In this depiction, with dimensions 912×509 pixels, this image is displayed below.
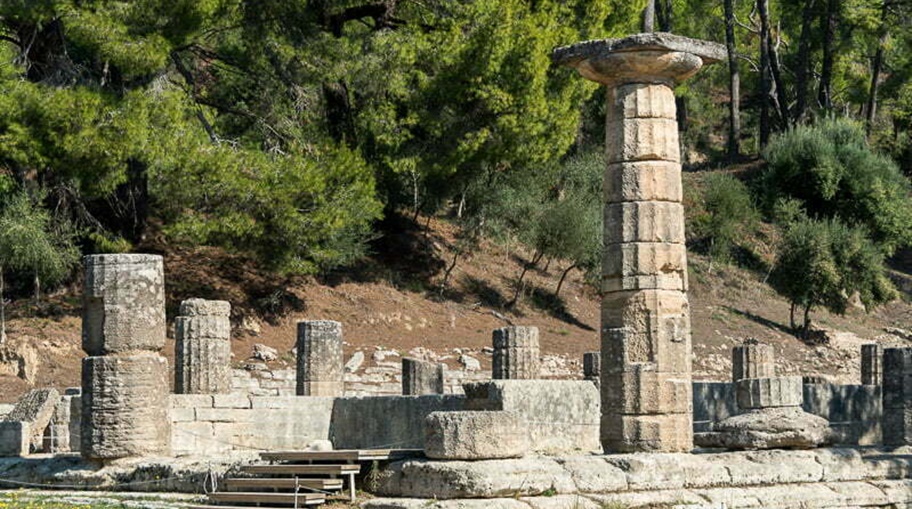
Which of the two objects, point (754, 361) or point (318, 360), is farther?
point (754, 361)

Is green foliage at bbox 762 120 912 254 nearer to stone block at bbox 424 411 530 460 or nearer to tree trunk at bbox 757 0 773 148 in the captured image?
tree trunk at bbox 757 0 773 148

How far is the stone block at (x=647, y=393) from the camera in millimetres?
15281

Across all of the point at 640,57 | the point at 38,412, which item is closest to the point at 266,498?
the point at 640,57

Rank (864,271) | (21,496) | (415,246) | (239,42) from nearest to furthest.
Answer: (21,496), (239,42), (415,246), (864,271)

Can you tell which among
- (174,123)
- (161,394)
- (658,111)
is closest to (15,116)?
(174,123)

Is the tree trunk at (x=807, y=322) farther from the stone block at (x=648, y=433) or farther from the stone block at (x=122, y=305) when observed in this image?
the stone block at (x=122, y=305)

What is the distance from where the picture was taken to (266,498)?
527 inches

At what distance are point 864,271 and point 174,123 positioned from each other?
2112 centimetres

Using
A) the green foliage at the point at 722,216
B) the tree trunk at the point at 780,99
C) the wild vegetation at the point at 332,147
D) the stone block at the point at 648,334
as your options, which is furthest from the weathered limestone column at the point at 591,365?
the tree trunk at the point at 780,99

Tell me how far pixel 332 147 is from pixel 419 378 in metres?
9.04

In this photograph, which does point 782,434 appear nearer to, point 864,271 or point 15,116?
point 15,116

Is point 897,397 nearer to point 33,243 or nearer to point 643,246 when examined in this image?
point 643,246

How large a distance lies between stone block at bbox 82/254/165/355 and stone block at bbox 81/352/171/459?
7.8 inches

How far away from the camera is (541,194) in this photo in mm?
40156
